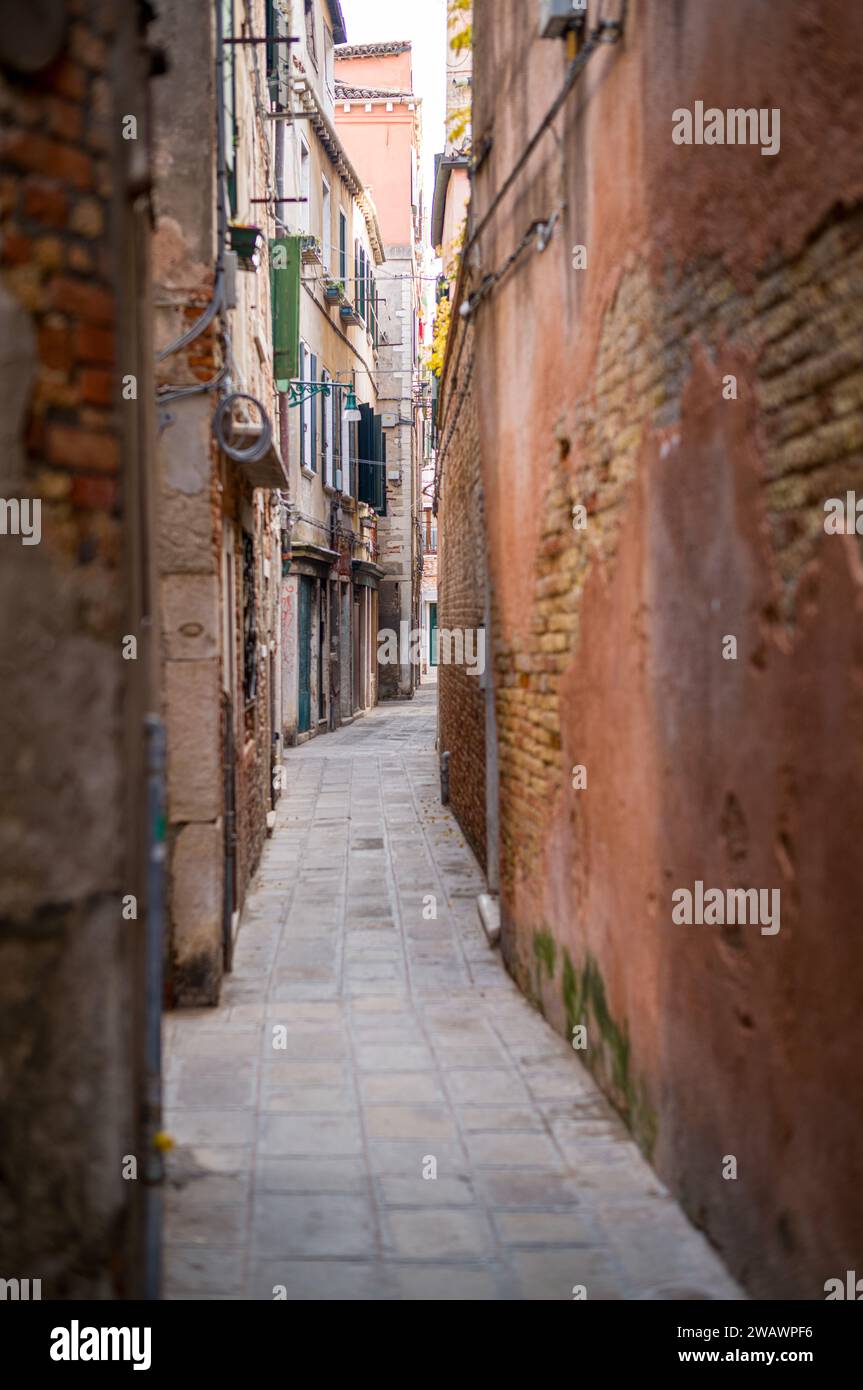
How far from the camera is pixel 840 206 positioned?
9.61 ft

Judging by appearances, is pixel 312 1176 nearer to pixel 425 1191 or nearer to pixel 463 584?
pixel 425 1191

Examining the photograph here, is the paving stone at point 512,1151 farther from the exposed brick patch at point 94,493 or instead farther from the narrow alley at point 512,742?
the exposed brick patch at point 94,493

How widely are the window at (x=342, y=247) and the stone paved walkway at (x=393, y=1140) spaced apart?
16.8 meters

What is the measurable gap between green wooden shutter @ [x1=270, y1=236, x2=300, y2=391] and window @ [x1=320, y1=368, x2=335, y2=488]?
24.1 feet

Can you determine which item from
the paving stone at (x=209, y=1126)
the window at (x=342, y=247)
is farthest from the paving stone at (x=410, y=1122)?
the window at (x=342, y=247)

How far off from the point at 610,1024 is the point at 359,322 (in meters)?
20.5

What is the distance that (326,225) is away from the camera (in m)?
21.3

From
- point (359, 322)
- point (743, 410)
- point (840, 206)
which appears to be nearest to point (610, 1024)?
point (743, 410)

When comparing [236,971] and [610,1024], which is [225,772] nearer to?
[236,971]

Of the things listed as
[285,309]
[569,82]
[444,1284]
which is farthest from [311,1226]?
[285,309]

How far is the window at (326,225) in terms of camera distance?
20906 mm

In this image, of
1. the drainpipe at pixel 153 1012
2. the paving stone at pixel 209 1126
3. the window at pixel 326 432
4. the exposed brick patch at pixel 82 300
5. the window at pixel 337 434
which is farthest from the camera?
the window at pixel 337 434

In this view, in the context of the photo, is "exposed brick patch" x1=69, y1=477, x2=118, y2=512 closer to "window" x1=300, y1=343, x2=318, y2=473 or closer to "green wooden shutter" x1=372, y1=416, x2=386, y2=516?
"window" x1=300, y1=343, x2=318, y2=473

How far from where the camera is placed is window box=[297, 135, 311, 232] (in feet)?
61.5
